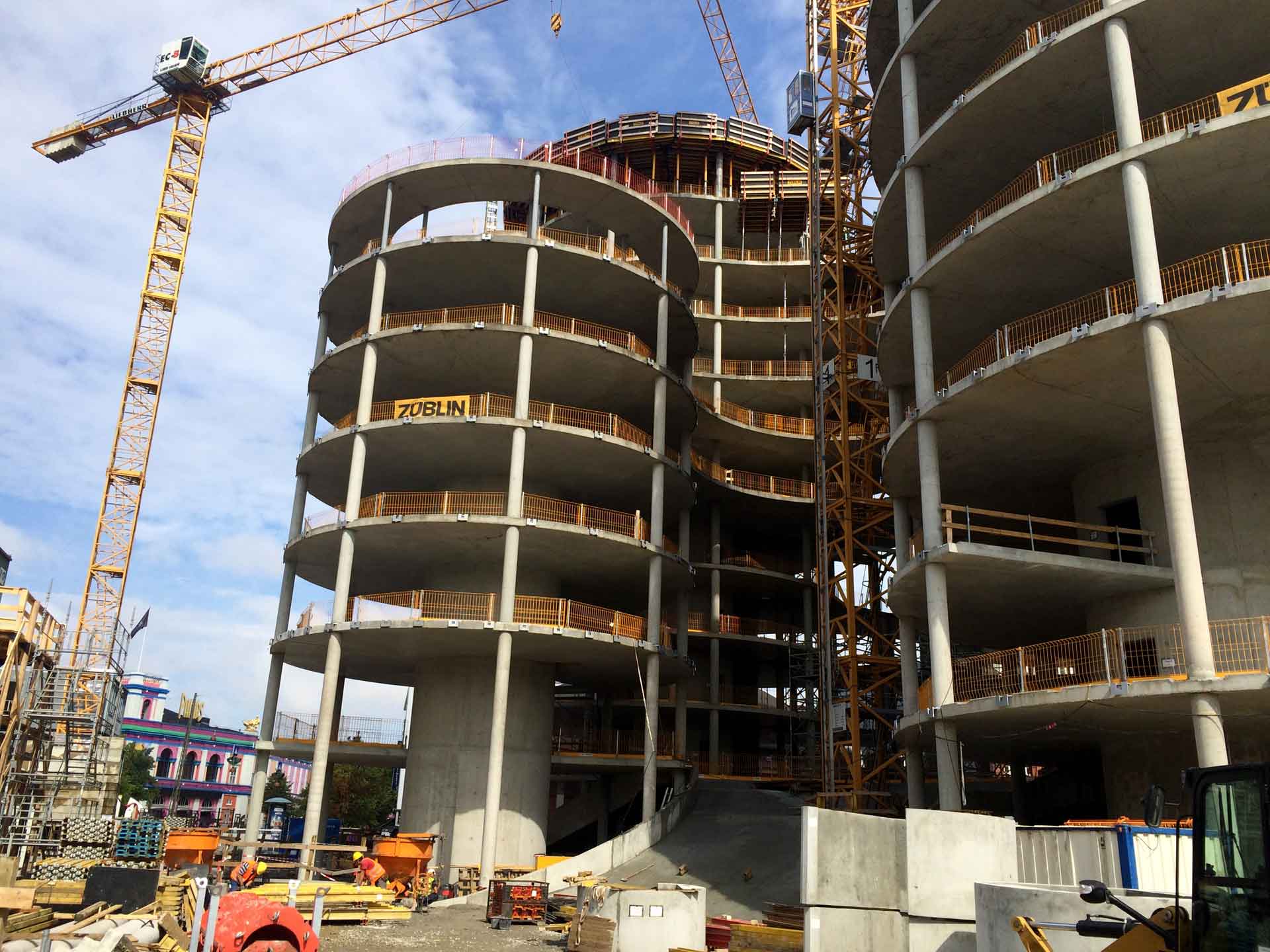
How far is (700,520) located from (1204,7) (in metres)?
31.5

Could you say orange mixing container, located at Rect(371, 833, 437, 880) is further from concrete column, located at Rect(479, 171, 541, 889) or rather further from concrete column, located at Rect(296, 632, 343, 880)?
concrete column, located at Rect(296, 632, 343, 880)

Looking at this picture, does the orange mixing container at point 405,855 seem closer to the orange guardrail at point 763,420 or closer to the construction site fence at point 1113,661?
the construction site fence at point 1113,661

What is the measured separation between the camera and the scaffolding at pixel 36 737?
24800 mm

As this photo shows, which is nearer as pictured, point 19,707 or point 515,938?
point 515,938

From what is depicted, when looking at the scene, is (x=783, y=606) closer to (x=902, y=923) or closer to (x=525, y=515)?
(x=525, y=515)

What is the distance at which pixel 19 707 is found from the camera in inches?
1054

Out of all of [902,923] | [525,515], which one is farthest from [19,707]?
[902,923]

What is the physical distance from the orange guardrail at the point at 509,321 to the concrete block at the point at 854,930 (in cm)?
2105

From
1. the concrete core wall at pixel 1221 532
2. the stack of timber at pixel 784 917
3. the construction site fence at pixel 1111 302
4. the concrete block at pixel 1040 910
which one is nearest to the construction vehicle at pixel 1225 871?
the concrete block at pixel 1040 910

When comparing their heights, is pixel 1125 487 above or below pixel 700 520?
below

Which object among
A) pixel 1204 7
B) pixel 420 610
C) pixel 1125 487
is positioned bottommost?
pixel 420 610

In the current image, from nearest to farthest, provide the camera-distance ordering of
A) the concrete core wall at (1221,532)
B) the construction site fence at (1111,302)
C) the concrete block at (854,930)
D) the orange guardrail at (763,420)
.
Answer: the concrete block at (854,930), the construction site fence at (1111,302), the concrete core wall at (1221,532), the orange guardrail at (763,420)

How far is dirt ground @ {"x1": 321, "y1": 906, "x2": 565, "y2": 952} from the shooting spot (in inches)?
704

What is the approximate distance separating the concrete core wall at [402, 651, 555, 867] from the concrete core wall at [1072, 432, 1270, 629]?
664 inches
